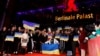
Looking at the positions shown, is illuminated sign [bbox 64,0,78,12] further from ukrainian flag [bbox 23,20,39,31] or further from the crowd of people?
ukrainian flag [bbox 23,20,39,31]

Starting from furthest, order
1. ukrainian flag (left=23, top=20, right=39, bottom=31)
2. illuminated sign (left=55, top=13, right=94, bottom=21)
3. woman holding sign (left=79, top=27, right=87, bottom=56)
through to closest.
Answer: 1. ukrainian flag (left=23, top=20, right=39, bottom=31)
2. illuminated sign (left=55, top=13, right=94, bottom=21)
3. woman holding sign (left=79, top=27, right=87, bottom=56)

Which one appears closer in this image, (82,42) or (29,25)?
(82,42)

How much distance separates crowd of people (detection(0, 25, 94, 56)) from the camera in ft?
20.9

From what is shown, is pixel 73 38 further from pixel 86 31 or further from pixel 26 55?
pixel 26 55

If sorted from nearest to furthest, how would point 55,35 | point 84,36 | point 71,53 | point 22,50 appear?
point 84,36 < point 71,53 < point 55,35 < point 22,50

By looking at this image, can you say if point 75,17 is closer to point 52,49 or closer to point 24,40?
point 52,49

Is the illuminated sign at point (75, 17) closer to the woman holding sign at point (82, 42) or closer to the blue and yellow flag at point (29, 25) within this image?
the woman holding sign at point (82, 42)

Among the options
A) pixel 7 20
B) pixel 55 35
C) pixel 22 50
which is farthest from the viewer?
pixel 7 20

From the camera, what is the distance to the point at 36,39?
7.22 m

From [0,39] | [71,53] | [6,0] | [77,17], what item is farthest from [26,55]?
[6,0]

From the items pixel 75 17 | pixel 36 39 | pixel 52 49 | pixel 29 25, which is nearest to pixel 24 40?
pixel 36 39

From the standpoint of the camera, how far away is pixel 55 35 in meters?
6.66

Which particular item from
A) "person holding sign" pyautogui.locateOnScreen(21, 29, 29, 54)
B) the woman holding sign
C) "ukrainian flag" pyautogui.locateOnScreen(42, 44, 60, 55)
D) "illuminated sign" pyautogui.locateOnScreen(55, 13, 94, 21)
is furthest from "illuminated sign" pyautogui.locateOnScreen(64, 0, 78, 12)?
"person holding sign" pyautogui.locateOnScreen(21, 29, 29, 54)

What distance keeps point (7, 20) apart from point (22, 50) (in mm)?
1634
